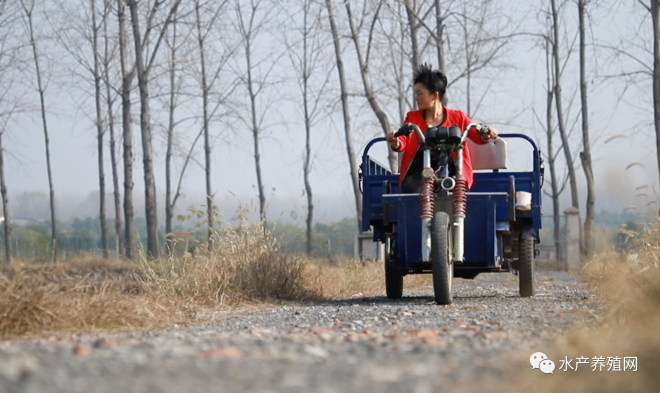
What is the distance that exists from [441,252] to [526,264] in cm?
215

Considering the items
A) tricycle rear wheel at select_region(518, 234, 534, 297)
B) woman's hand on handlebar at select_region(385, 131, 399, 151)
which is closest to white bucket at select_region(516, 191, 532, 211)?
tricycle rear wheel at select_region(518, 234, 534, 297)

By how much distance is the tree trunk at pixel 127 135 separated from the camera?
2346cm

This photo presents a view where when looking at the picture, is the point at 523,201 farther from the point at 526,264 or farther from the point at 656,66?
the point at 656,66

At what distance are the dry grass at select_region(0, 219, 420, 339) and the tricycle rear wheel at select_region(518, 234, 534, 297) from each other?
8.05 ft

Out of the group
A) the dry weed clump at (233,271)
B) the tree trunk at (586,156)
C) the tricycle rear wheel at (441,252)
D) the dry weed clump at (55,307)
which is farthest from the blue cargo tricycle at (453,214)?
the tree trunk at (586,156)

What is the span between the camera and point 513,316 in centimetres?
721

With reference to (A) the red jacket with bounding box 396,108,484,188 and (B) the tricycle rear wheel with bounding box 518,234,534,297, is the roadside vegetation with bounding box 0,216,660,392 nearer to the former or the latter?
(B) the tricycle rear wheel with bounding box 518,234,534,297

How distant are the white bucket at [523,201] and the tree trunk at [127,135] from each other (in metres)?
15.1

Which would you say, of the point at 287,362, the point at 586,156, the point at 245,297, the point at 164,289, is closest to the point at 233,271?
the point at 245,297

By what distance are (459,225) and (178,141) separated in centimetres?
2470

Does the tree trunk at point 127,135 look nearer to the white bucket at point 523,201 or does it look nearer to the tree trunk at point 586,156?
the tree trunk at point 586,156

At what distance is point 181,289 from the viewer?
9.67 meters

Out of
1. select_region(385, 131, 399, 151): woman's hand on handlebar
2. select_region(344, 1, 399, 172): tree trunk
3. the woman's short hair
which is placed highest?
select_region(344, 1, 399, 172): tree trunk

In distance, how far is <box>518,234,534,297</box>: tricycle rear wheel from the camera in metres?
10.5
